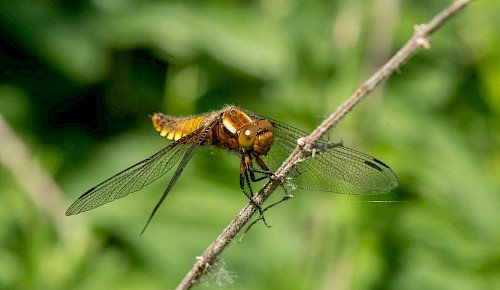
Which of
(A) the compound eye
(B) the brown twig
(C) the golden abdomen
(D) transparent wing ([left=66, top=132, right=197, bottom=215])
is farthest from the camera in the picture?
(C) the golden abdomen

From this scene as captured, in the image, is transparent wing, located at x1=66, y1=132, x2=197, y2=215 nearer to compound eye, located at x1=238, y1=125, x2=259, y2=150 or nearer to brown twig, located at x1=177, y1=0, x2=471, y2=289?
compound eye, located at x1=238, y1=125, x2=259, y2=150

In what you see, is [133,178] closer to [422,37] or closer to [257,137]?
[257,137]

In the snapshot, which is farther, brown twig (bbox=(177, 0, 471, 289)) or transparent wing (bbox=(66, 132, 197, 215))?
transparent wing (bbox=(66, 132, 197, 215))

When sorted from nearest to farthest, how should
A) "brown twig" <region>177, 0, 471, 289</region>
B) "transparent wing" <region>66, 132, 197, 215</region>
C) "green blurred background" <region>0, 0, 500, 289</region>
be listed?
"brown twig" <region>177, 0, 471, 289</region>, "transparent wing" <region>66, 132, 197, 215</region>, "green blurred background" <region>0, 0, 500, 289</region>

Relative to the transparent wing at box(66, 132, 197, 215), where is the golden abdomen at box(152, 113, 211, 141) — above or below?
above

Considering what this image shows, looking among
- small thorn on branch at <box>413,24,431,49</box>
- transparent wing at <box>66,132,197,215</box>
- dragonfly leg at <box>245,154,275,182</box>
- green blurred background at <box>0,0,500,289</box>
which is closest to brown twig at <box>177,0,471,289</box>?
small thorn on branch at <box>413,24,431,49</box>

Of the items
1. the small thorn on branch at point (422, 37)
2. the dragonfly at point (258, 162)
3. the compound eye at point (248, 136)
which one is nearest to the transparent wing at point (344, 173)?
the dragonfly at point (258, 162)

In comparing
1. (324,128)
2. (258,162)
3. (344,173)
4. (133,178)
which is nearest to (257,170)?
(258,162)
